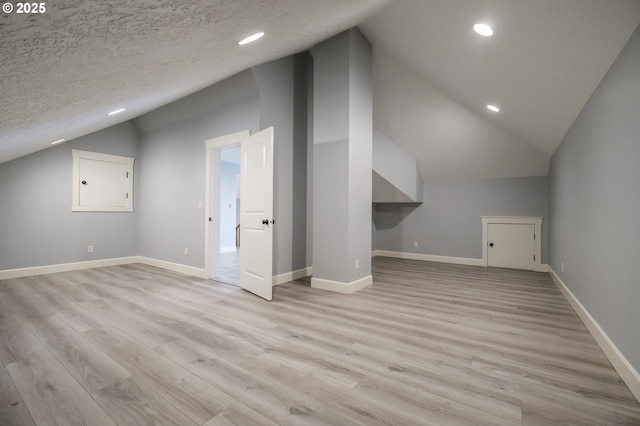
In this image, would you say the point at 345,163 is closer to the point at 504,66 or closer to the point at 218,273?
the point at 504,66

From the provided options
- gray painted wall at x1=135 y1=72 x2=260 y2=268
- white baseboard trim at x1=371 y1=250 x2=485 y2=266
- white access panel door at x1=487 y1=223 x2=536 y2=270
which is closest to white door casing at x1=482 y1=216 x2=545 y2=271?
white access panel door at x1=487 y1=223 x2=536 y2=270

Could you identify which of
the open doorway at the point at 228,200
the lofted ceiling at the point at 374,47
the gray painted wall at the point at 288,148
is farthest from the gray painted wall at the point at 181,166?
the open doorway at the point at 228,200

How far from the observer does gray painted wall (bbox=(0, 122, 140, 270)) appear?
4.36m

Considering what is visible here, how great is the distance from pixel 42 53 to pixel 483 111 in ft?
14.9

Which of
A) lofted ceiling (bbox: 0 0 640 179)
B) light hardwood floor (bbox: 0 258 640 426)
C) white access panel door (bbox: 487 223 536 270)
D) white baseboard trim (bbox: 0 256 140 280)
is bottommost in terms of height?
light hardwood floor (bbox: 0 258 640 426)

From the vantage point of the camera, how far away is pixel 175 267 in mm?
4922

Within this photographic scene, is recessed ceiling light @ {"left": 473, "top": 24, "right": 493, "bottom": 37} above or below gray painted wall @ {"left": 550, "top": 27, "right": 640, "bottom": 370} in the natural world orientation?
above

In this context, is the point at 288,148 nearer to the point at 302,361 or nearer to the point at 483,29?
the point at 483,29

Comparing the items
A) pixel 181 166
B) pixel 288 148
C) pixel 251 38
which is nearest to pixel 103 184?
pixel 181 166

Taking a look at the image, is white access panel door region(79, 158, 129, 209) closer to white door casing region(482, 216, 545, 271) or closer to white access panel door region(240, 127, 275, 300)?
white access panel door region(240, 127, 275, 300)

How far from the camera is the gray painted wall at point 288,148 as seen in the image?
397 cm

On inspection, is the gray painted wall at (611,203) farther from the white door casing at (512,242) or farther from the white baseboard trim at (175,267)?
the white baseboard trim at (175,267)

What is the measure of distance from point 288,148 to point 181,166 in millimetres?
2044

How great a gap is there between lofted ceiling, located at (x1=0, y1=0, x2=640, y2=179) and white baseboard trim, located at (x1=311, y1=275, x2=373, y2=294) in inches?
105
